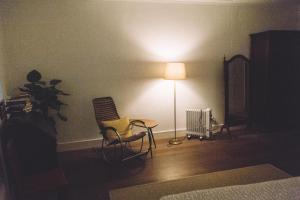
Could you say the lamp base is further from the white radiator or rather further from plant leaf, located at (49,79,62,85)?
plant leaf, located at (49,79,62,85)

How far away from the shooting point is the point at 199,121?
14.5 feet

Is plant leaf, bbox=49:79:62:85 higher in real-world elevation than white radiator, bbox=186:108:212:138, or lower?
higher

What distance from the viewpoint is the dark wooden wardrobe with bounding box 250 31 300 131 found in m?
4.45

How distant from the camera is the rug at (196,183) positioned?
7.61 ft

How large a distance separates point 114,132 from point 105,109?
557 millimetres

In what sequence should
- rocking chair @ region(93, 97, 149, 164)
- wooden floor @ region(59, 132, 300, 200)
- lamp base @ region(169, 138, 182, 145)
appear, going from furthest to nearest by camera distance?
lamp base @ region(169, 138, 182, 145) → rocking chair @ region(93, 97, 149, 164) → wooden floor @ region(59, 132, 300, 200)

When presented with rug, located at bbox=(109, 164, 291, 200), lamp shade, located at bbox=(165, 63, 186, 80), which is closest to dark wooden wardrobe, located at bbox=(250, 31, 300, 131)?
lamp shade, located at bbox=(165, 63, 186, 80)

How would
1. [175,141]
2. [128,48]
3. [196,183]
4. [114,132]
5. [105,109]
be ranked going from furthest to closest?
1. [175,141]
2. [128,48]
3. [105,109]
4. [114,132]
5. [196,183]

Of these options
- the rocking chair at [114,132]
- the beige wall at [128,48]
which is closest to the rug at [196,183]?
the rocking chair at [114,132]

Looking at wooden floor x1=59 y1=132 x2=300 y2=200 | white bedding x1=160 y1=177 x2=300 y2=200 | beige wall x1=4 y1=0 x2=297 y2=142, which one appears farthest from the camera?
beige wall x1=4 y1=0 x2=297 y2=142

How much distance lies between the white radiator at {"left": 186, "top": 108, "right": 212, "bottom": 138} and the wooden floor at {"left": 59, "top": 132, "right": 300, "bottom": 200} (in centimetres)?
21

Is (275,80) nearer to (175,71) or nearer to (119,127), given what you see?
(175,71)

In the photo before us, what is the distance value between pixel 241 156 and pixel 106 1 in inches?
124

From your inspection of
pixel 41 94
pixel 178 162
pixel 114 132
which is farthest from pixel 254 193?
pixel 41 94
